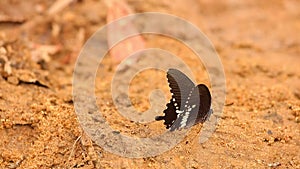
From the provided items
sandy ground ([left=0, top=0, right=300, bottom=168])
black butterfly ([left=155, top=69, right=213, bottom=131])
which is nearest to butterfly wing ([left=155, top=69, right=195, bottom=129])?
black butterfly ([left=155, top=69, right=213, bottom=131])

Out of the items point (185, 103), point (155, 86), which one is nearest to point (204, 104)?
point (185, 103)

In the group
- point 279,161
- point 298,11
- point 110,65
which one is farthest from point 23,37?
point 298,11

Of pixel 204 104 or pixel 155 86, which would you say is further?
pixel 155 86

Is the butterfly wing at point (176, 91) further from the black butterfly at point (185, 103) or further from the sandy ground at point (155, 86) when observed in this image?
the sandy ground at point (155, 86)

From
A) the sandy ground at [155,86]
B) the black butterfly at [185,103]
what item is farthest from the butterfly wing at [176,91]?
the sandy ground at [155,86]

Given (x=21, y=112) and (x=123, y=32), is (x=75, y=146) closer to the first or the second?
(x=21, y=112)

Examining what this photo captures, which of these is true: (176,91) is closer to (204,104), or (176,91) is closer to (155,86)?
(204,104)
